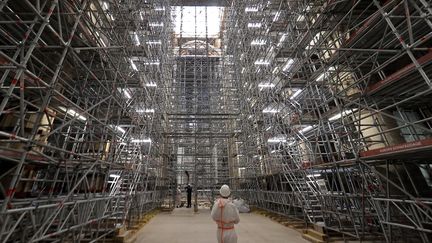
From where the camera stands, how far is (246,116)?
1327cm

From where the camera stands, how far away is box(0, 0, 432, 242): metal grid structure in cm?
361

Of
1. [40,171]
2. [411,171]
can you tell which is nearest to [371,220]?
[411,171]

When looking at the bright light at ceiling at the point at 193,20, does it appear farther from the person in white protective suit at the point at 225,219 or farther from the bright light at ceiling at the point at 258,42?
the person in white protective suit at the point at 225,219

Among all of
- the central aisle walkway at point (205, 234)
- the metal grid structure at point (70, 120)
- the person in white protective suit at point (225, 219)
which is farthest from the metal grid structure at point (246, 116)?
the person in white protective suit at point (225, 219)

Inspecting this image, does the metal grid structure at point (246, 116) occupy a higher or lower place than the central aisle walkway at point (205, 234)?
higher

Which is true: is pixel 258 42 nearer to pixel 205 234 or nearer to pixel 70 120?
pixel 205 234

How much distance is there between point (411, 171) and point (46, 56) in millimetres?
9306

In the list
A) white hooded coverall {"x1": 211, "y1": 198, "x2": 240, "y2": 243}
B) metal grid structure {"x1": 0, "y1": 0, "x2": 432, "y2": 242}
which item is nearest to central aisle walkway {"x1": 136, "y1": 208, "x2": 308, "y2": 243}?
metal grid structure {"x1": 0, "y1": 0, "x2": 432, "y2": 242}

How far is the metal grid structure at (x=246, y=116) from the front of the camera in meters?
3.61

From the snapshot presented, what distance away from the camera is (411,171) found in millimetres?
6070

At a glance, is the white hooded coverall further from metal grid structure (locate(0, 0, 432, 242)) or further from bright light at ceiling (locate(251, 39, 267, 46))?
bright light at ceiling (locate(251, 39, 267, 46))

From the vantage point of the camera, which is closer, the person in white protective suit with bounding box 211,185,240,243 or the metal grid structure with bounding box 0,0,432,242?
the metal grid structure with bounding box 0,0,432,242

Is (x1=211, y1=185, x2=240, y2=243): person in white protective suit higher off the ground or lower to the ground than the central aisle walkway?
higher

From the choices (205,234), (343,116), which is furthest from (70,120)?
(343,116)
